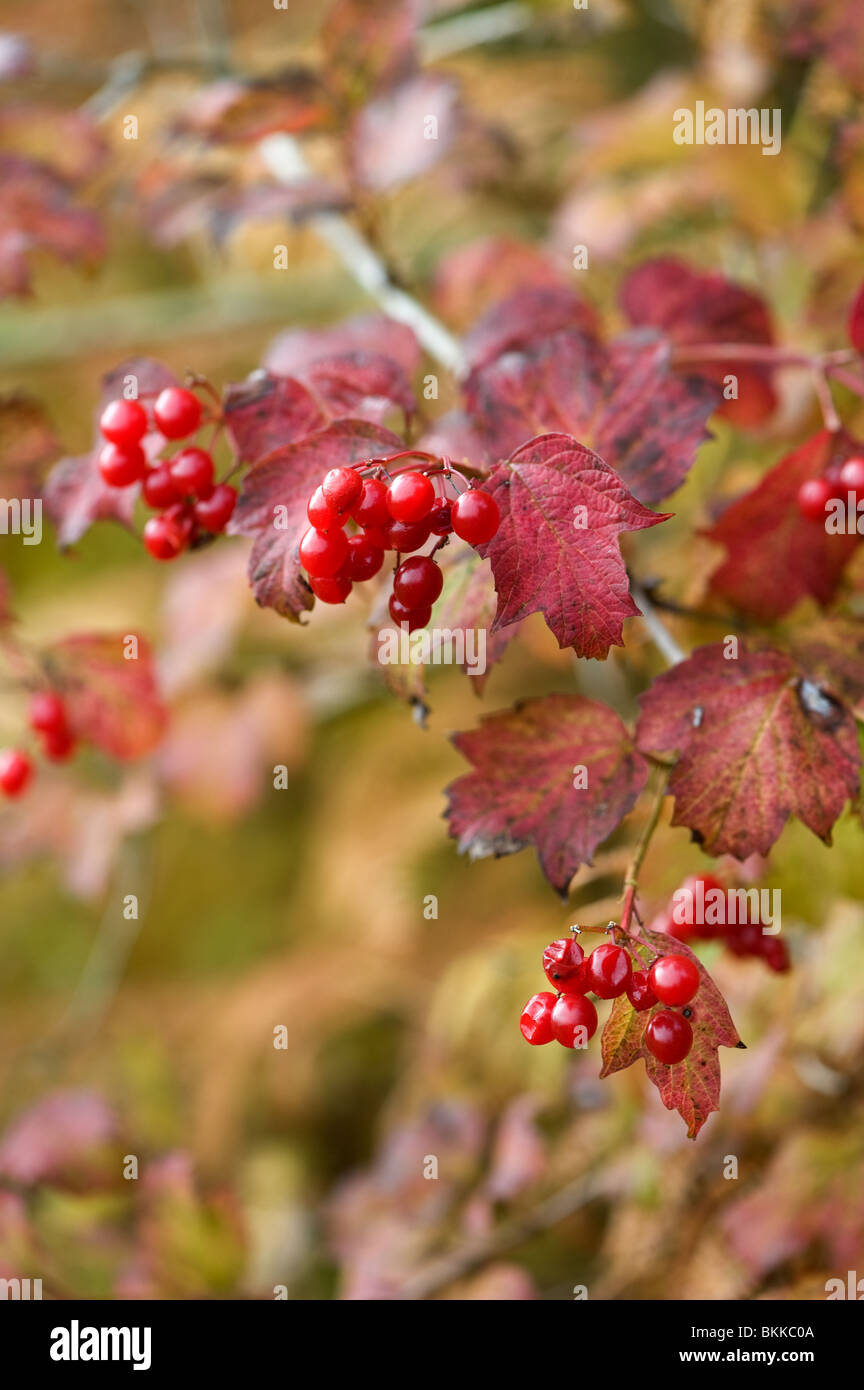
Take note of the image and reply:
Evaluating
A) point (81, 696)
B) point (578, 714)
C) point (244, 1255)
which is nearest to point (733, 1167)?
point (244, 1255)

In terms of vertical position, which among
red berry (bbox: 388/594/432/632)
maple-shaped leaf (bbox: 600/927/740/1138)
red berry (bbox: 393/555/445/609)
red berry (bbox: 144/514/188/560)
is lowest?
maple-shaped leaf (bbox: 600/927/740/1138)

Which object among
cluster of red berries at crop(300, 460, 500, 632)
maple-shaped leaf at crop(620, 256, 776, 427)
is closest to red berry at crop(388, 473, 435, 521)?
cluster of red berries at crop(300, 460, 500, 632)

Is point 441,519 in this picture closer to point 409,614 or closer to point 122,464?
point 409,614

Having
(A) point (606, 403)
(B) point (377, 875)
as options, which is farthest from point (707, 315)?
(B) point (377, 875)

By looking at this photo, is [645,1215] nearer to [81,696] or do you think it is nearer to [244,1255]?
[244,1255]

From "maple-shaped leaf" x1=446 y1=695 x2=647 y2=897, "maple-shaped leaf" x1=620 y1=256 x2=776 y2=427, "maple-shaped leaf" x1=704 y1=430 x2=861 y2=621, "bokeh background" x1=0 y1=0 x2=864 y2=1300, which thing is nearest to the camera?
"maple-shaped leaf" x1=446 y1=695 x2=647 y2=897

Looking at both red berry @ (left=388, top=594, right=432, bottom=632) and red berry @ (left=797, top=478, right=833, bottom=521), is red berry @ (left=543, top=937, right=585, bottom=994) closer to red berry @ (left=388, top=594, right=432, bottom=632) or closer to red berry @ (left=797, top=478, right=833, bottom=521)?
red berry @ (left=388, top=594, right=432, bottom=632)
